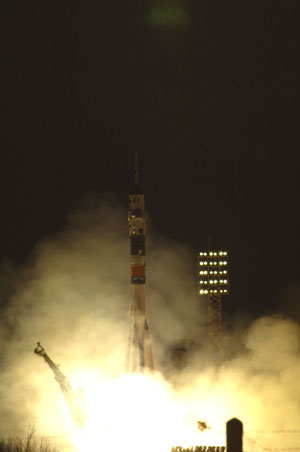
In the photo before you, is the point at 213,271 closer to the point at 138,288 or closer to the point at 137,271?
the point at 138,288

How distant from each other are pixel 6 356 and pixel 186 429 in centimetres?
1317

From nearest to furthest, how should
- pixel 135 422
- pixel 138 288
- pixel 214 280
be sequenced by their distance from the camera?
pixel 138 288 → pixel 135 422 → pixel 214 280

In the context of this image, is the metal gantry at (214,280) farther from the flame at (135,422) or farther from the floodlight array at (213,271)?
the flame at (135,422)

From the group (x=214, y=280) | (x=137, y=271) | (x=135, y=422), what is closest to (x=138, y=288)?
(x=137, y=271)

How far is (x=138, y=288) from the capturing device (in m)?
36.7

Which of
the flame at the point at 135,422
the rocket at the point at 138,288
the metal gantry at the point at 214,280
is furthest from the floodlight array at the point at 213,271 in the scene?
the rocket at the point at 138,288

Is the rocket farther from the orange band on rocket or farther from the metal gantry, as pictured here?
the metal gantry

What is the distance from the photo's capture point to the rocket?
120ft

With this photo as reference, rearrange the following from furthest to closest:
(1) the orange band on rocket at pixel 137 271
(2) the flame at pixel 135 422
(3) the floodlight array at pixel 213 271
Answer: (3) the floodlight array at pixel 213 271 < (2) the flame at pixel 135 422 < (1) the orange band on rocket at pixel 137 271

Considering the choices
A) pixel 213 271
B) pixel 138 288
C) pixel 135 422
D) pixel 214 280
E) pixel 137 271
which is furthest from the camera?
pixel 214 280

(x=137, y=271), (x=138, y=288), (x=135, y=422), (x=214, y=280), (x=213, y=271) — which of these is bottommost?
(x=135, y=422)

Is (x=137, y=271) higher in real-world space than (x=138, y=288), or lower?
higher

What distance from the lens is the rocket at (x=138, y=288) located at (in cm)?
3662

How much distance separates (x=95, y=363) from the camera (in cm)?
4428
